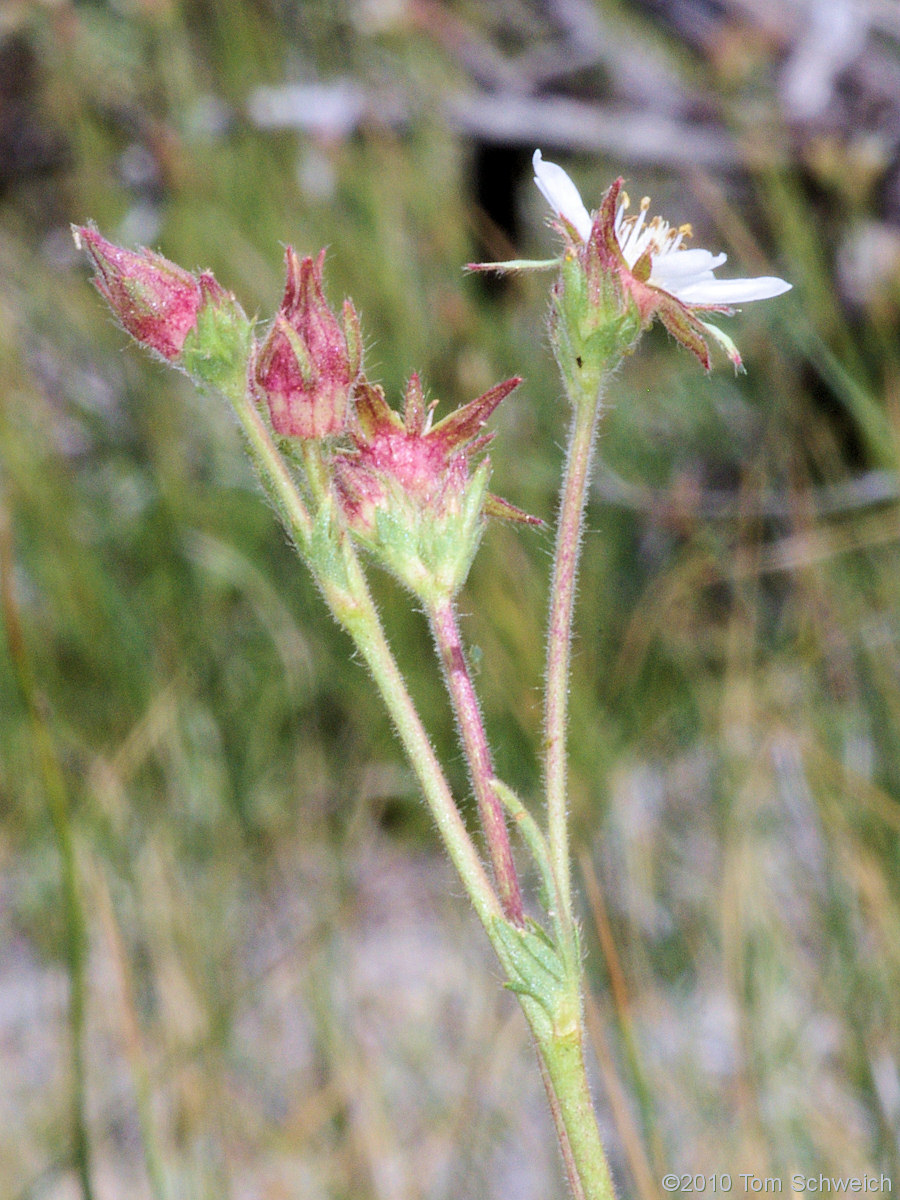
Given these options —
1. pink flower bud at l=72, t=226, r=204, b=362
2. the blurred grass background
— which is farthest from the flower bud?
the blurred grass background

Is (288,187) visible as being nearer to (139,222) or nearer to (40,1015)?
(139,222)

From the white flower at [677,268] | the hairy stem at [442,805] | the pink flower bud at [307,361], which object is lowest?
the hairy stem at [442,805]

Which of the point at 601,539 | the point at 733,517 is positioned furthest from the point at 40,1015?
the point at 733,517

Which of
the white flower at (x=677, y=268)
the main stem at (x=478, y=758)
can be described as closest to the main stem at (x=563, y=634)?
the main stem at (x=478, y=758)

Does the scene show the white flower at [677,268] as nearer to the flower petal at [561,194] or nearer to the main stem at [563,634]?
the flower petal at [561,194]

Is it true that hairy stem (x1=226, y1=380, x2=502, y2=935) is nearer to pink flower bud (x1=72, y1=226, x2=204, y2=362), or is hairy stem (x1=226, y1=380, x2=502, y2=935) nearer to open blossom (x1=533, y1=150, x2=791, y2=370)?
pink flower bud (x1=72, y1=226, x2=204, y2=362)

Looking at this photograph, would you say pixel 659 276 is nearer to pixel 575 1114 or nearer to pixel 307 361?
pixel 307 361
